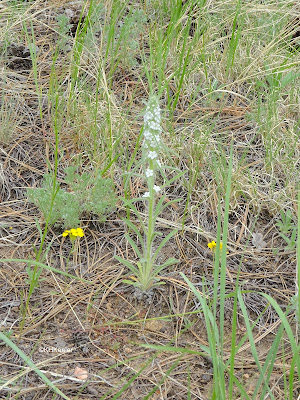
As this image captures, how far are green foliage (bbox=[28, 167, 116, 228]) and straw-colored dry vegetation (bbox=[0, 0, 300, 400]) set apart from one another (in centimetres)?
1

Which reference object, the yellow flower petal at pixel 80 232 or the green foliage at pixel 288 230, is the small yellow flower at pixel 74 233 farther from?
the green foliage at pixel 288 230

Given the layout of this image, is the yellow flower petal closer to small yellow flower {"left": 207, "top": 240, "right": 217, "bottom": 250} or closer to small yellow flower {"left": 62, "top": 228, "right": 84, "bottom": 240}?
small yellow flower {"left": 62, "top": 228, "right": 84, "bottom": 240}

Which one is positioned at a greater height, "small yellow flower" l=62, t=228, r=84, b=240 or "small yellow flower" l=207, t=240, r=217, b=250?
"small yellow flower" l=62, t=228, r=84, b=240

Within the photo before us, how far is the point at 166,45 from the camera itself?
121 inches

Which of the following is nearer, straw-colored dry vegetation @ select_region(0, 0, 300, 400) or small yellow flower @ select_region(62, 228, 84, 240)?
straw-colored dry vegetation @ select_region(0, 0, 300, 400)

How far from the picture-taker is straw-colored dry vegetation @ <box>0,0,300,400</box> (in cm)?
183

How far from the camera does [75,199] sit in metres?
2.44

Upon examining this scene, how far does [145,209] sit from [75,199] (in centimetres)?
40

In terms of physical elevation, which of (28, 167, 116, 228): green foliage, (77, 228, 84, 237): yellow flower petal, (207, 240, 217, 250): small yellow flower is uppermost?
(28, 167, 116, 228): green foliage

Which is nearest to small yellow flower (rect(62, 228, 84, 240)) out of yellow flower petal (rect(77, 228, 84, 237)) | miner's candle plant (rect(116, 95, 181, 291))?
yellow flower petal (rect(77, 228, 84, 237))

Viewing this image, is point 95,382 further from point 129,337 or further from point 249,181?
point 249,181

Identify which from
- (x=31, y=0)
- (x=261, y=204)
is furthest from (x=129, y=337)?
(x=31, y=0)

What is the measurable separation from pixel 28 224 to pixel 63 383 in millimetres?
941

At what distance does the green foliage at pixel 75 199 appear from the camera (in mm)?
2342
